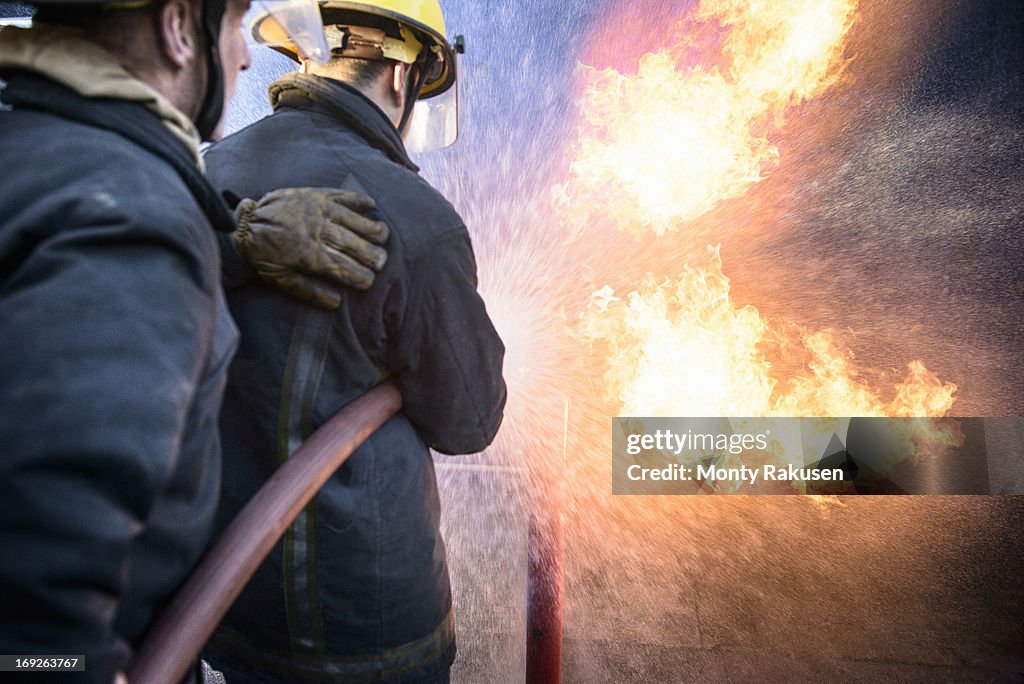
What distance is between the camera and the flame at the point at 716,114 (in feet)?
15.9

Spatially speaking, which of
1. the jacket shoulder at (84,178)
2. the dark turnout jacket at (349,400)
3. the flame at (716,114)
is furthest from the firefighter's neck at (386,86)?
the flame at (716,114)

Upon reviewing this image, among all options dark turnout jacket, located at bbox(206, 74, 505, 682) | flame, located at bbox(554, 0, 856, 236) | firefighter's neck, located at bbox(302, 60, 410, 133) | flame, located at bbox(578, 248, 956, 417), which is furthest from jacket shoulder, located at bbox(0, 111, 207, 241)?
flame, located at bbox(554, 0, 856, 236)

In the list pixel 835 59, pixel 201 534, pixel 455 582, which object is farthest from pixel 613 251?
pixel 201 534

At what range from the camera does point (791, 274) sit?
4.88 meters

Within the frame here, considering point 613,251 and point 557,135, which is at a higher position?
point 557,135

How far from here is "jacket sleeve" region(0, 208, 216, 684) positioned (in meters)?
0.60

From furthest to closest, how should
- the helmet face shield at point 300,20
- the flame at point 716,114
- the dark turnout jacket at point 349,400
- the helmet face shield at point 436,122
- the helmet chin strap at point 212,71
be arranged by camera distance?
the flame at point 716,114, the helmet face shield at point 436,122, the dark turnout jacket at point 349,400, the helmet face shield at point 300,20, the helmet chin strap at point 212,71

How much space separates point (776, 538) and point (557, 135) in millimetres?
3358

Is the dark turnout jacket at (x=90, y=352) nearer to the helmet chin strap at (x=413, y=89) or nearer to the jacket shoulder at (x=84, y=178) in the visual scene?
the jacket shoulder at (x=84, y=178)

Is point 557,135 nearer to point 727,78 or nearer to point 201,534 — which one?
point 727,78

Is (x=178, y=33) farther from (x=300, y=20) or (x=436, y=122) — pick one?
(x=436, y=122)

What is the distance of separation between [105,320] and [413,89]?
4.16 feet

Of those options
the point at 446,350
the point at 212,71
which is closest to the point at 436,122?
the point at 446,350

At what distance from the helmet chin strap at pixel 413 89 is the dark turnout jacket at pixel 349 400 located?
0.25m
